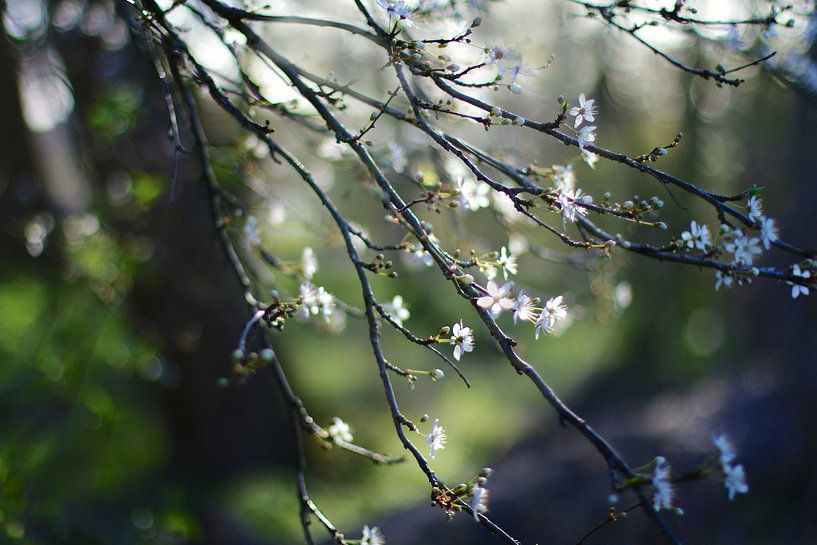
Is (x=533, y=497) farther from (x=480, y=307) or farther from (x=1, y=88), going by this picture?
(x=1, y=88)

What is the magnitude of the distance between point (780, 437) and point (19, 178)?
604cm

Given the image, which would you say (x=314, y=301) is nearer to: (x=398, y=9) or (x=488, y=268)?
(x=488, y=268)

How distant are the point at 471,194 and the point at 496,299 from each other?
Result: 1.73ft

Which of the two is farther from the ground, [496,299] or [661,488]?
[496,299]

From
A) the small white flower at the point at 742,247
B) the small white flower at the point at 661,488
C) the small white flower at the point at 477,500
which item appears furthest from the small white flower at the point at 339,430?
the small white flower at the point at 742,247

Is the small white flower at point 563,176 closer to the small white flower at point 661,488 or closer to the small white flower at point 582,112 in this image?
the small white flower at point 582,112

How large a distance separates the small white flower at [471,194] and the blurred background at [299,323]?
38cm

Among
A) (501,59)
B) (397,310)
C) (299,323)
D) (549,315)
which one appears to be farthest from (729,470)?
(299,323)

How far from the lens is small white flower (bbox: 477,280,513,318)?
1291mm

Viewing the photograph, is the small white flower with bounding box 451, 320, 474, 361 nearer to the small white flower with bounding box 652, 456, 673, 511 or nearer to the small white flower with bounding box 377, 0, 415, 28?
the small white flower with bounding box 652, 456, 673, 511

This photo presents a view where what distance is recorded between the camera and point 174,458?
528cm

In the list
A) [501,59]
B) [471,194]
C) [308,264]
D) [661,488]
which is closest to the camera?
[661,488]

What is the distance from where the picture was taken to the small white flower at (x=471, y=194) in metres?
1.59

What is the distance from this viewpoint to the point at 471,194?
176 cm
